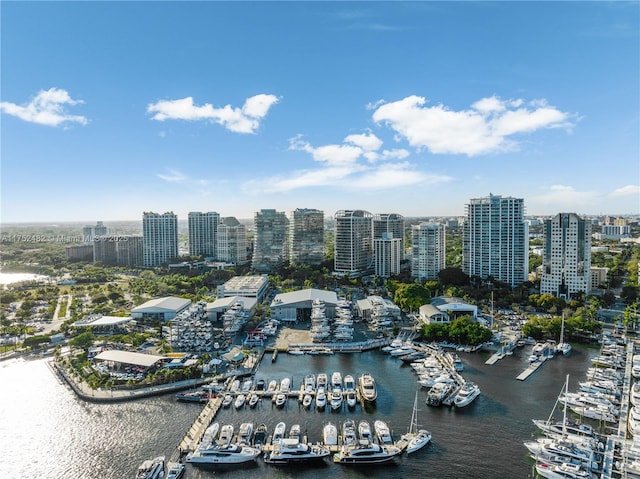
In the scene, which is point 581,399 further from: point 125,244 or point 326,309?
point 125,244

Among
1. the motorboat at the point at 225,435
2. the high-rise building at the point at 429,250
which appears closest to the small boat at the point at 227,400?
the motorboat at the point at 225,435

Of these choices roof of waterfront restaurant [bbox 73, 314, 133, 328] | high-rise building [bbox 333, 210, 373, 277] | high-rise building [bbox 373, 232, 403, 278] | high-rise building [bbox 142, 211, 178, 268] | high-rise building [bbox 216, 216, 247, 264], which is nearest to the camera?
roof of waterfront restaurant [bbox 73, 314, 133, 328]

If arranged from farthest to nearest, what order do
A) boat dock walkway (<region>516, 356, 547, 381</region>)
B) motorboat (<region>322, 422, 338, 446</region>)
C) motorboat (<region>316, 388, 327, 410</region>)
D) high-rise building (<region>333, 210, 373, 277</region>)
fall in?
high-rise building (<region>333, 210, 373, 277</region>)
boat dock walkway (<region>516, 356, 547, 381</region>)
motorboat (<region>316, 388, 327, 410</region>)
motorboat (<region>322, 422, 338, 446</region>)

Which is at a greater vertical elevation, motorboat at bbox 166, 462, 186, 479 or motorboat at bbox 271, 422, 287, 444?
motorboat at bbox 271, 422, 287, 444

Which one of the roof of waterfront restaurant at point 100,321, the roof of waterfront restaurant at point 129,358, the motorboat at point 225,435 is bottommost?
the motorboat at point 225,435

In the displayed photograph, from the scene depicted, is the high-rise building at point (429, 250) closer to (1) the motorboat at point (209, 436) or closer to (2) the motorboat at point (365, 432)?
(2) the motorboat at point (365, 432)

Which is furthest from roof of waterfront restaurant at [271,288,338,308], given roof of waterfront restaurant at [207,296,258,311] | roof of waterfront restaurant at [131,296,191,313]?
roof of waterfront restaurant at [131,296,191,313]

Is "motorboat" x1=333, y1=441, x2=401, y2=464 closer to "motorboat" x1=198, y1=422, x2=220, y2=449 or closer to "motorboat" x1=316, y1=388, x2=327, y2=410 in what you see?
"motorboat" x1=316, y1=388, x2=327, y2=410

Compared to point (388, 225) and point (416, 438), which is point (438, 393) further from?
point (388, 225)
